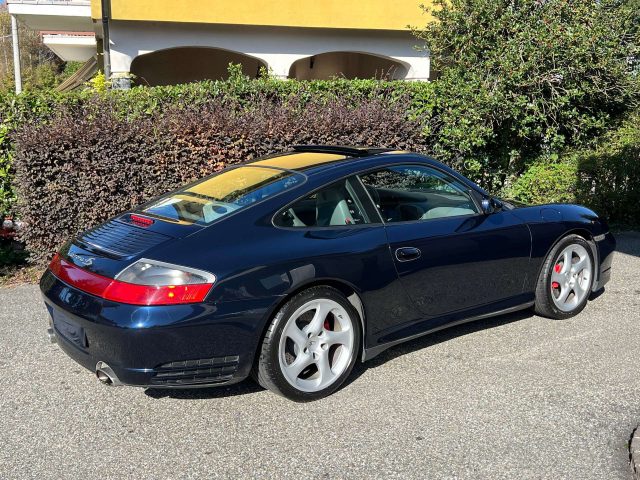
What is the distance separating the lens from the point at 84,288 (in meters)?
3.75

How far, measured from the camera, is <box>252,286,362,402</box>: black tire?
3.78 meters

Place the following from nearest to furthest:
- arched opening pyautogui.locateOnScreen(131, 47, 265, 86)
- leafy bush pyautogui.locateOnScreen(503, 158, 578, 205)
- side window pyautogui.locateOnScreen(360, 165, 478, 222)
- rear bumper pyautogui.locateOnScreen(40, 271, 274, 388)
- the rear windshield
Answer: rear bumper pyautogui.locateOnScreen(40, 271, 274, 388), the rear windshield, side window pyautogui.locateOnScreen(360, 165, 478, 222), leafy bush pyautogui.locateOnScreen(503, 158, 578, 205), arched opening pyautogui.locateOnScreen(131, 47, 265, 86)

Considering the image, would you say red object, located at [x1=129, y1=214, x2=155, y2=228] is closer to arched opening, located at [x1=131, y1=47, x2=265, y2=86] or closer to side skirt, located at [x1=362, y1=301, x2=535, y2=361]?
side skirt, located at [x1=362, y1=301, x2=535, y2=361]

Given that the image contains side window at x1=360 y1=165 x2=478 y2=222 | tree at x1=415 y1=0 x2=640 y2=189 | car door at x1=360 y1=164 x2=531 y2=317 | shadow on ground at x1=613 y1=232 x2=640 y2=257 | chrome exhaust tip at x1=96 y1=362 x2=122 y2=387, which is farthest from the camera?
tree at x1=415 y1=0 x2=640 y2=189

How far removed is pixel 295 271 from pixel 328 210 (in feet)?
1.99

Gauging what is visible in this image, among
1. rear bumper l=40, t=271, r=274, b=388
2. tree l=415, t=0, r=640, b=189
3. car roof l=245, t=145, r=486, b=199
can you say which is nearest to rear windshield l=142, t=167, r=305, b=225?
car roof l=245, t=145, r=486, b=199

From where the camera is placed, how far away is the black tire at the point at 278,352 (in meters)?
3.78

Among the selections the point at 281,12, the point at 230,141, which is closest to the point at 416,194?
the point at 230,141

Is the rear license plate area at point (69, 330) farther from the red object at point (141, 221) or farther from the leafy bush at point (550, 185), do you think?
the leafy bush at point (550, 185)

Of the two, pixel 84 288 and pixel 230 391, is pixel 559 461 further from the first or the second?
pixel 84 288

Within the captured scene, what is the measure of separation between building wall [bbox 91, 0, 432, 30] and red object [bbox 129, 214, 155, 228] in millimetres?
9438

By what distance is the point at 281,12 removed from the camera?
1338cm

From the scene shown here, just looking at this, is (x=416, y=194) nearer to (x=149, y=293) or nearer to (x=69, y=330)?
(x=149, y=293)

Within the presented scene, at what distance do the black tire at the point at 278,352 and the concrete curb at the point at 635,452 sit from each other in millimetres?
1638
